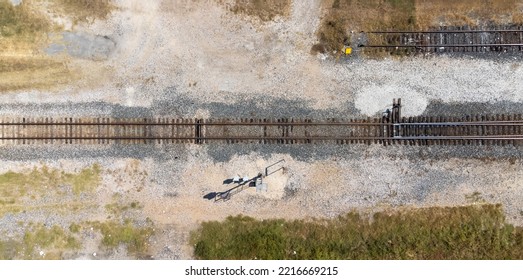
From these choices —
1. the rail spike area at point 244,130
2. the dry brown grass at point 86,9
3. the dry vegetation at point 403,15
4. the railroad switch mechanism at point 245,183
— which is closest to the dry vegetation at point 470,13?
the dry vegetation at point 403,15

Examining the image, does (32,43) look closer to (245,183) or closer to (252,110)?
(252,110)

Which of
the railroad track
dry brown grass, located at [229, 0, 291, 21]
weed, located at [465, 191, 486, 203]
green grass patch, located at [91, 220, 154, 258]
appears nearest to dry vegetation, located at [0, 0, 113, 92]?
dry brown grass, located at [229, 0, 291, 21]

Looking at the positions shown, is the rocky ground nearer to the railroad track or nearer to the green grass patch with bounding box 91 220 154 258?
the green grass patch with bounding box 91 220 154 258

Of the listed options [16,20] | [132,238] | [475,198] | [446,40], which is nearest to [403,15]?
[446,40]

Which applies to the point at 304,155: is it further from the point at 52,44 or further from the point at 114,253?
the point at 52,44

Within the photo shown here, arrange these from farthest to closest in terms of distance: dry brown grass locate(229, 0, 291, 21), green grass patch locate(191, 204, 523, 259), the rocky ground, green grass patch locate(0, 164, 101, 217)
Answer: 1. dry brown grass locate(229, 0, 291, 21)
2. green grass patch locate(0, 164, 101, 217)
3. the rocky ground
4. green grass patch locate(191, 204, 523, 259)

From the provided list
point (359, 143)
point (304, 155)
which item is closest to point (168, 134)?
point (304, 155)
